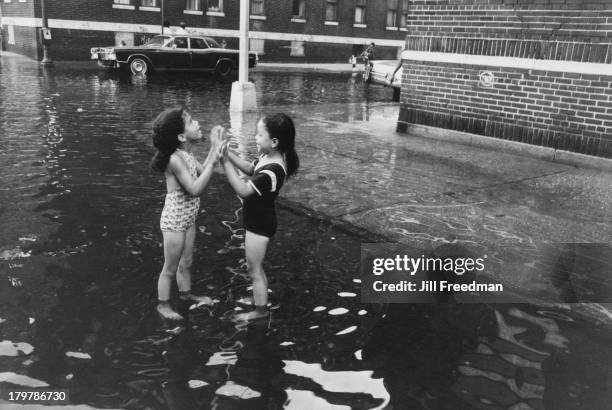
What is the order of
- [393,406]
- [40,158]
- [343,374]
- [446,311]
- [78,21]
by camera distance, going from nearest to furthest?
[393,406]
[343,374]
[446,311]
[40,158]
[78,21]

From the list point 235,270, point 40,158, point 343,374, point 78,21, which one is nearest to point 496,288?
point 343,374

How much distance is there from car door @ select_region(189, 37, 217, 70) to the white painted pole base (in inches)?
370

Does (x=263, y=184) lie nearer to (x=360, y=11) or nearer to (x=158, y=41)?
(x=158, y=41)

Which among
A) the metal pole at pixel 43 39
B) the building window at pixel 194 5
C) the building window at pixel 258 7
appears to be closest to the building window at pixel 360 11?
the building window at pixel 258 7

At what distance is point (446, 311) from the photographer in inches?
153

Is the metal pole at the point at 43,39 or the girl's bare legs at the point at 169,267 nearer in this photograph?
the girl's bare legs at the point at 169,267

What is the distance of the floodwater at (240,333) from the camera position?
9.62ft

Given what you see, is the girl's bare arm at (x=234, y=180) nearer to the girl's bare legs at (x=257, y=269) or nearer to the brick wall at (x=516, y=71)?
the girl's bare legs at (x=257, y=269)

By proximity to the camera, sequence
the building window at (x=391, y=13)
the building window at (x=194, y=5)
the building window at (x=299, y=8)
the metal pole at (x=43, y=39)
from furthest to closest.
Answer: the building window at (x=391, y=13)
the building window at (x=299, y=8)
the building window at (x=194, y=5)
the metal pole at (x=43, y=39)

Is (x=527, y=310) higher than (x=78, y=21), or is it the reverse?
(x=78, y=21)

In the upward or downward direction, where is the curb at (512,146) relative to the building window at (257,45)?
downward

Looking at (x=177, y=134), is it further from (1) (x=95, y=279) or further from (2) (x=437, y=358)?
(2) (x=437, y=358)

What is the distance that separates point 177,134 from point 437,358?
6.52 feet

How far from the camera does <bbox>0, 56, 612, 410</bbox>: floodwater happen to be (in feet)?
9.62
